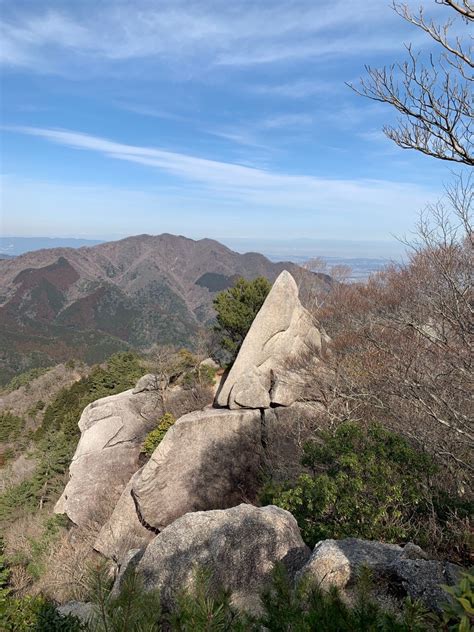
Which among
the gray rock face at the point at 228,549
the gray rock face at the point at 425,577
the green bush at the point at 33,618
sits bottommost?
the green bush at the point at 33,618

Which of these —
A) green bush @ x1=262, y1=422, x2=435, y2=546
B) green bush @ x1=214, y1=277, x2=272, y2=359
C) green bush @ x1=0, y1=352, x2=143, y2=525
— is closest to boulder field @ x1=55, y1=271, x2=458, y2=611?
green bush @ x1=262, y1=422, x2=435, y2=546

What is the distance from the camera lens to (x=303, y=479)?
8.45m

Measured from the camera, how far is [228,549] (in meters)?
7.32

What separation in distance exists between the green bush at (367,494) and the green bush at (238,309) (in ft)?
59.9

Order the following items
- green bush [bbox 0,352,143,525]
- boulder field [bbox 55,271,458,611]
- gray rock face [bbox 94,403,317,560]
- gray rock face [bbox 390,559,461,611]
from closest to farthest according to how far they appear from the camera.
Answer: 1. gray rock face [bbox 390,559,461,611]
2. boulder field [bbox 55,271,458,611]
3. gray rock face [bbox 94,403,317,560]
4. green bush [bbox 0,352,143,525]

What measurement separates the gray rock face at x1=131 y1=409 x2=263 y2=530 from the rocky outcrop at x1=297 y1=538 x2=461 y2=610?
11089 millimetres

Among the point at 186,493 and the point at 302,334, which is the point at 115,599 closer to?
the point at 186,493

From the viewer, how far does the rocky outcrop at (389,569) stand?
16.3ft

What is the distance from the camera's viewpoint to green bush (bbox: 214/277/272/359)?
27047 millimetres

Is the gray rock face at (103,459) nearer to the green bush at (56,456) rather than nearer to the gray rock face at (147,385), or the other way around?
the gray rock face at (147,385)

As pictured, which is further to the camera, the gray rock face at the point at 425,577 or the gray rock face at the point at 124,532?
the gray rock face at the point at 124,532

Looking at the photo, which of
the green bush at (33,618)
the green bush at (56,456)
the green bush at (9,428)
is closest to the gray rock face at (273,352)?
the green bush at (33,618)

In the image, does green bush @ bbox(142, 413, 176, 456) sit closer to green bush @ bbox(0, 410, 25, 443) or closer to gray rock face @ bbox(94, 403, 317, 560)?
gray rock face @ bbox(94, 403, 317, 560)

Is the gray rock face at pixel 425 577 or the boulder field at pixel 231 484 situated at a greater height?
the gray rock face at pixel 425 577
